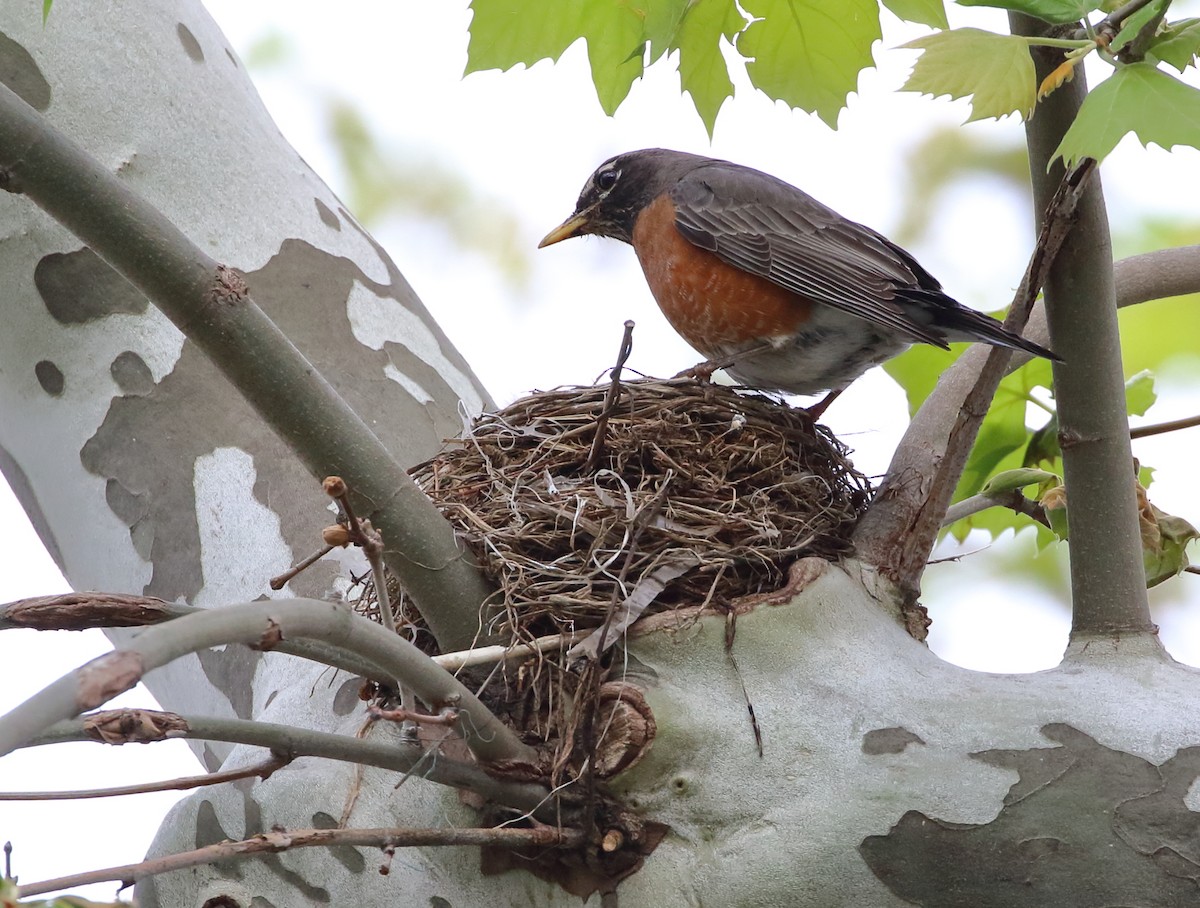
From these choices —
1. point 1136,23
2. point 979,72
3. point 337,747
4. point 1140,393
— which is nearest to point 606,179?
point 1140,393

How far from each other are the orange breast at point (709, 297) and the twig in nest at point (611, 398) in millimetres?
813

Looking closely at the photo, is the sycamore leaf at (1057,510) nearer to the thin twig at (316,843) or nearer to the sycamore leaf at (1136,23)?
the sycamore leaf at (1136,23)

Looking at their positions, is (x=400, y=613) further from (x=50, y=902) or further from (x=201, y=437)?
(x=50, y=902)

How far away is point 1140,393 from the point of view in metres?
3.33

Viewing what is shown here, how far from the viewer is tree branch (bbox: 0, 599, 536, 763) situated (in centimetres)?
→ 109

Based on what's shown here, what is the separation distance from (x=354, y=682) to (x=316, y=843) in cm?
68

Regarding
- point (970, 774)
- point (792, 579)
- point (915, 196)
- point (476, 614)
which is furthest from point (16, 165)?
point (915, 196)

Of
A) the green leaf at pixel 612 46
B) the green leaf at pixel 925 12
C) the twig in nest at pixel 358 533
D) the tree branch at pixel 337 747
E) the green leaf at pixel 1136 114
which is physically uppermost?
the green leaf at pixel 612 46

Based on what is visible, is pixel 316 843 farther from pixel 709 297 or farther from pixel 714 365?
pixel 709 297

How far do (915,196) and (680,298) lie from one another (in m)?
3.71

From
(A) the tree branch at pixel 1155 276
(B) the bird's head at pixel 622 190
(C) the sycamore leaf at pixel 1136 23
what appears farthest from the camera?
(B) the bird's head at pixel 622 190

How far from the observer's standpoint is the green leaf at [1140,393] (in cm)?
329

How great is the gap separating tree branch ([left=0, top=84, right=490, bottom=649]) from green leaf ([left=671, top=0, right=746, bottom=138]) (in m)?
1.34

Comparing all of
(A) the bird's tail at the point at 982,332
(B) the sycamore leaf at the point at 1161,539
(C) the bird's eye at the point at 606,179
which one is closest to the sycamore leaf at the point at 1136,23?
(A) the bird's tail at the point at 982,332
